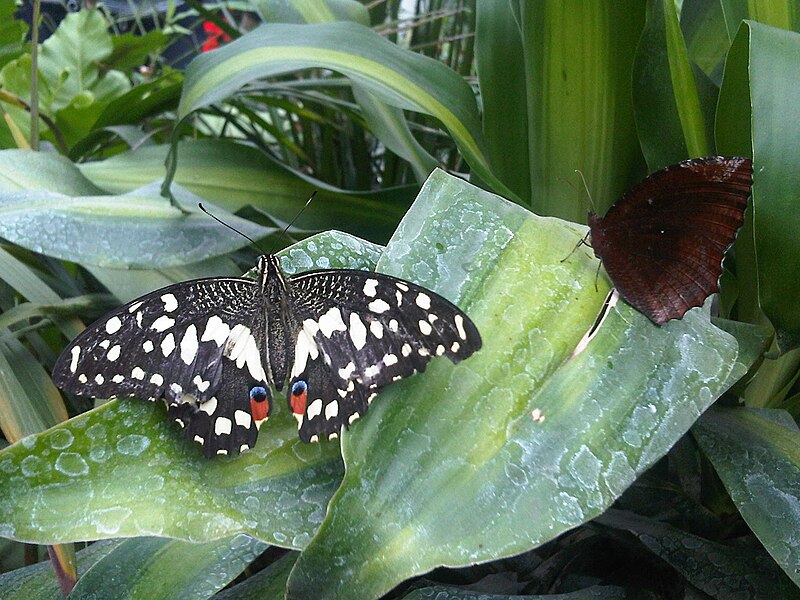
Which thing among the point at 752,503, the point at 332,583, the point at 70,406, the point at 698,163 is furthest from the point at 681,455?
the point at 70,406

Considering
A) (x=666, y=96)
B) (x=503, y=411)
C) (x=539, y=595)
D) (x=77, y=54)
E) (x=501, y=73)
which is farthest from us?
(x=77, y=54)

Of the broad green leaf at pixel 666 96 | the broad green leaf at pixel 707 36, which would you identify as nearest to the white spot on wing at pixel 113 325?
the broad green leaf at pixel 666 96

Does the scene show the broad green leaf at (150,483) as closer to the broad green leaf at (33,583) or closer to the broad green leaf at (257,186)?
the broad green leaf at (33,583)

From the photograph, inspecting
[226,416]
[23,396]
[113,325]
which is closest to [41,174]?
[23,396]

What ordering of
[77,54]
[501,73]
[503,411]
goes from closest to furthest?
[503,411] < [501,73] < [77,54]

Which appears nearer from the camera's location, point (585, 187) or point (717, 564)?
point (717, 564)

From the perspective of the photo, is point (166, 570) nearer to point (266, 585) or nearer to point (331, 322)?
point (266, 585)

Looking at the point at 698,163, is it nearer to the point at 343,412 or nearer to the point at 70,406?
the point at 343,412

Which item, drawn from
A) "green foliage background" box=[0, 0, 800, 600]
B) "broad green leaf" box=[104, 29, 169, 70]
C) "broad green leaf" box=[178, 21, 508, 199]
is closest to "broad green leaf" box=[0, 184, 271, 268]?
"green foliage background" box=[0, 0, 800, 600]
